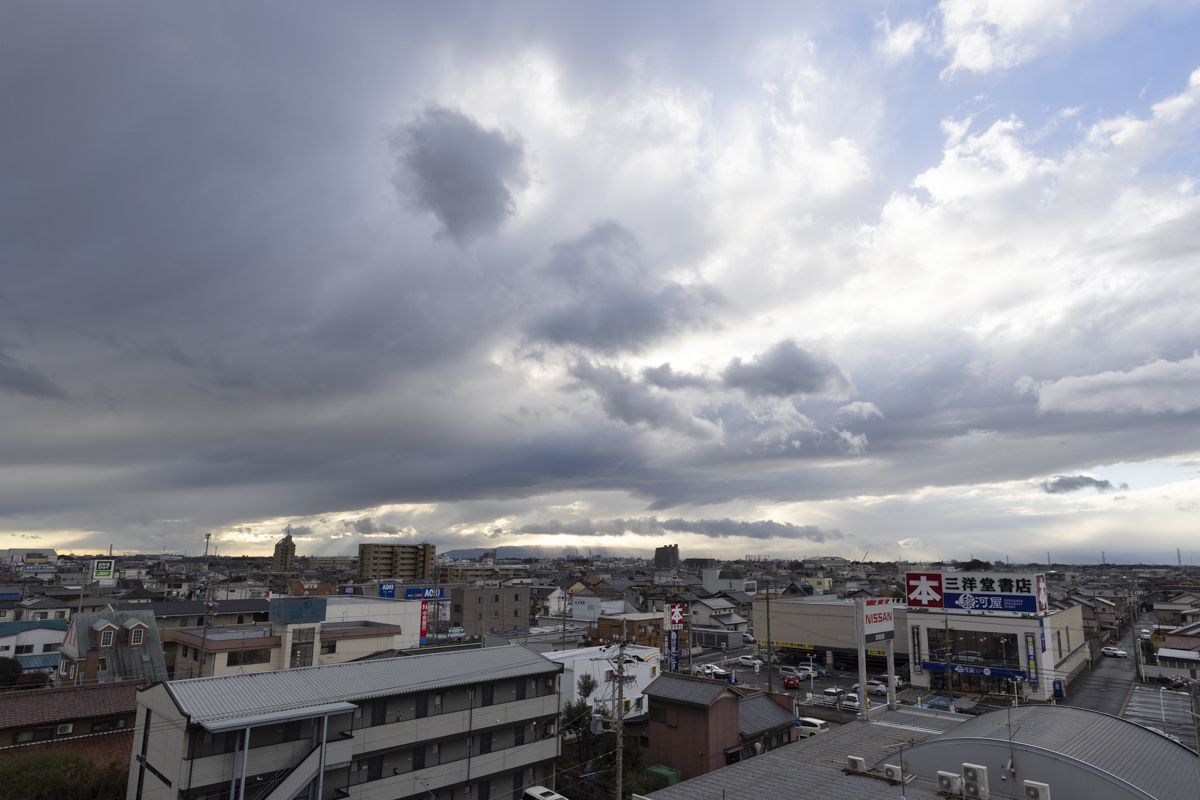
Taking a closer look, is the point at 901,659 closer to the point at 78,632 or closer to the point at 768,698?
the point at 768,698

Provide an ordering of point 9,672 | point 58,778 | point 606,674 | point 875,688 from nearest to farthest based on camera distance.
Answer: point 58,778, point 606,674, point 9,672, point 875,688

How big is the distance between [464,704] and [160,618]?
57.6 m

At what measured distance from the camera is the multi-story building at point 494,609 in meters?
92.6

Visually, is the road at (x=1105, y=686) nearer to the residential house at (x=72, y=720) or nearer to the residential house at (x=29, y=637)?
the residential house at (x=72, y=720)

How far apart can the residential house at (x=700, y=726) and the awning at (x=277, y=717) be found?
70.3 feet

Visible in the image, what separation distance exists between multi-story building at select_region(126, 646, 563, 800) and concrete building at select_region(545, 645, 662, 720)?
13.2 m

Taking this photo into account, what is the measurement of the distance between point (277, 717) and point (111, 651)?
40.9 metres

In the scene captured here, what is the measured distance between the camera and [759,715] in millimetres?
44719

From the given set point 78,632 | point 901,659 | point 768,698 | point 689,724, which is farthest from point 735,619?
point 78,632

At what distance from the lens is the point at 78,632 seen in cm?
5438

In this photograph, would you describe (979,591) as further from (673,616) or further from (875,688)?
(673,616)

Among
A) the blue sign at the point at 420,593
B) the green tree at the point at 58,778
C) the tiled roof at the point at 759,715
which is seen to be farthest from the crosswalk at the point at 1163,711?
the blue sign at the point at 420,593

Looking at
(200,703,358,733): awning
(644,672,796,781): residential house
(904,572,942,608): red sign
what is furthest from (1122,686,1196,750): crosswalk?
(200,703,358,733): awning

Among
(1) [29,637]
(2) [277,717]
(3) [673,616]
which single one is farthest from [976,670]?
(1) [29,637]
